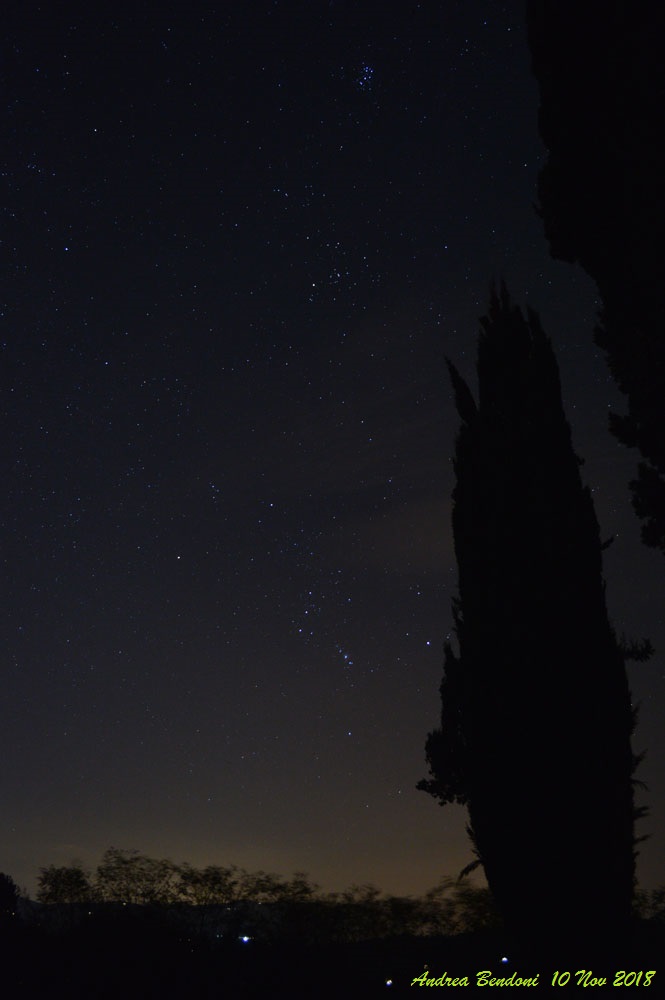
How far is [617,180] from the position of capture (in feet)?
21.6

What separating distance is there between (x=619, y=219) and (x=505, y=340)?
9814mm

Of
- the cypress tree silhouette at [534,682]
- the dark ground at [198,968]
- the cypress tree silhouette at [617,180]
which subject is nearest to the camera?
the cypress tree silhouette at [617,180]

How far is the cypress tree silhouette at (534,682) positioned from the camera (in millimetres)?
12664

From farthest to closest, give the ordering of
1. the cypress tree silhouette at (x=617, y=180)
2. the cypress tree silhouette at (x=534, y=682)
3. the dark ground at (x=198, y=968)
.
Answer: the cypress tree silhouette at (x=534, y=682) → the dark ground at (x=198, y=968) → the cypress tree silhouette at (x=617, y=180)

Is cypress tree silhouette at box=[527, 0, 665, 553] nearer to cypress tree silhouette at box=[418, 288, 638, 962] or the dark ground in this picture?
cypress tree silhouette at box=[418, 288, 638, 962]

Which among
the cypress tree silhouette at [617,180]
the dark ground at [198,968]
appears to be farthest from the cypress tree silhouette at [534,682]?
the cypress tree silhouette at [617,180]

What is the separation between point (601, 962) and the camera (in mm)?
12141

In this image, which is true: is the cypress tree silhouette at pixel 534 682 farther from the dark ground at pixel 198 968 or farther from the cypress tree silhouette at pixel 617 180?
the cypress tree silhouette at pixel 617 180

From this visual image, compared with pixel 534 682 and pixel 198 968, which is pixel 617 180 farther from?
pixel 198 968

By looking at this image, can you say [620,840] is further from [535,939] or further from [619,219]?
[619,219]

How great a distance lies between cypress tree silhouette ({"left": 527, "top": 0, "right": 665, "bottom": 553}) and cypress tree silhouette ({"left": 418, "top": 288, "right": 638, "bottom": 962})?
793cm

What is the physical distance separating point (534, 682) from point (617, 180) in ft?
29.7

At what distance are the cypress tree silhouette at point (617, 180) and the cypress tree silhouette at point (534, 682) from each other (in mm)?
7934

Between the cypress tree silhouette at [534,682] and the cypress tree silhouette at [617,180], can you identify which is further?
the cypress tree silhouette at [534,682]
